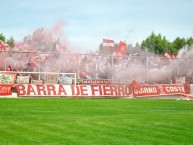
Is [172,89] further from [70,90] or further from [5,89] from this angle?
[5,89]

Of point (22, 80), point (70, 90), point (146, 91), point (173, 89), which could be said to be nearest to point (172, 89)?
point (173, 89)

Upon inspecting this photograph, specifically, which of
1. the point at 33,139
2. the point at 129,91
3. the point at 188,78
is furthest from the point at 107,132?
the point at 188,78

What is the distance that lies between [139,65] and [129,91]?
853cm

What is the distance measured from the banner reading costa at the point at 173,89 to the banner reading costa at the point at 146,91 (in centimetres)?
88

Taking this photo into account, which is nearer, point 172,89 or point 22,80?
point 22,80

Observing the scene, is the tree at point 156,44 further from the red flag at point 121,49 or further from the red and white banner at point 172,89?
the red and white banner at point 172,89

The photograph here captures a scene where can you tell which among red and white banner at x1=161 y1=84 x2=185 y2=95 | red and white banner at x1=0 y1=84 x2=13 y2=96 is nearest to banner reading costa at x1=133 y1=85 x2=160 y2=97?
red and white banner at x1=161 y1=84 x2=185 y2=95

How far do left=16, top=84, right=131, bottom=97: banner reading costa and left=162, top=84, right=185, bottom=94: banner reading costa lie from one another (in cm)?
423

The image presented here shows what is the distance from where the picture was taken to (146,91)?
4100cm

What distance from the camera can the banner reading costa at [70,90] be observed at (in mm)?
36219

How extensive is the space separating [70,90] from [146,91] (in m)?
8.07

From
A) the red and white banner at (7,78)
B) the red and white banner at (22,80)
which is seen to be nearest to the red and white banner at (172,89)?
the red and white banner at (22,80)

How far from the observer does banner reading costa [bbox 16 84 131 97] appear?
3622 cm

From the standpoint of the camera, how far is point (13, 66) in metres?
49.0
